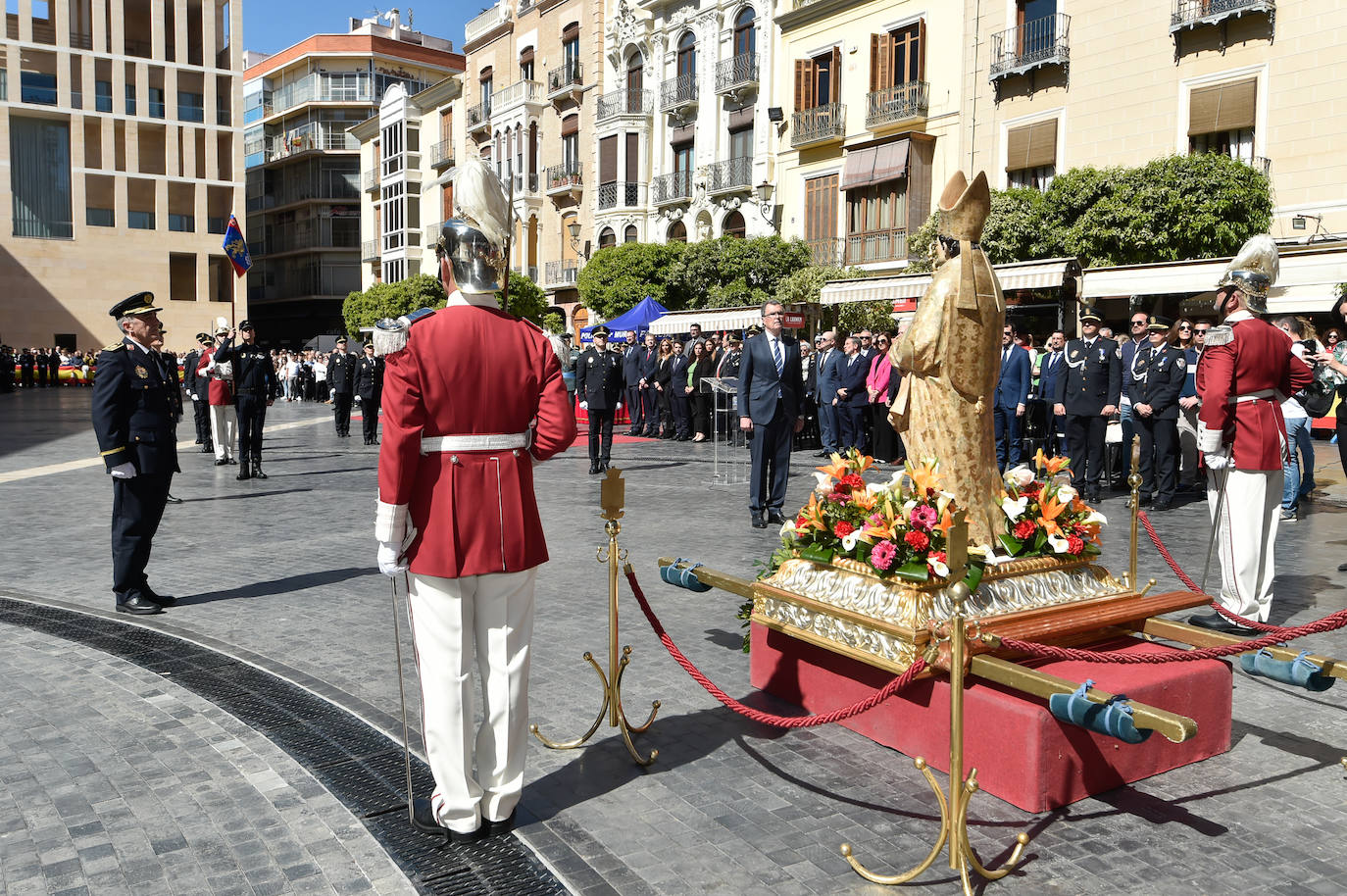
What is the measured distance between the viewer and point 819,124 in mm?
32156

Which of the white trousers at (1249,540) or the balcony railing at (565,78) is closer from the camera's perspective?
the white trousers at (1249,540)

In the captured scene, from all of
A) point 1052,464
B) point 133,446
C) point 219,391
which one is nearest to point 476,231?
point 1052,464

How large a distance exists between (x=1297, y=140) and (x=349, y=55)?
6059 cm

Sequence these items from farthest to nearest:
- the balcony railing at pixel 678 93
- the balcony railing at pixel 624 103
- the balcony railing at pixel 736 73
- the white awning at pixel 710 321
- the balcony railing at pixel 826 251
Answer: the balcony railing at pixel 624 103 → the balcony railing at pixel 678 93 → the balcony railing at pixel 736 73 → the balcony railing at pixel 826 251 → the white awning at pixel 710 321

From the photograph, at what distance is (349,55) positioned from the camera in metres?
68.9

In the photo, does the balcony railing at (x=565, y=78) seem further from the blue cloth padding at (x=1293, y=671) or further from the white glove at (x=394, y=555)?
the blue cloth padding at (x=1293, y=671)

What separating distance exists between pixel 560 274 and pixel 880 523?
Result: 4258 centimetres

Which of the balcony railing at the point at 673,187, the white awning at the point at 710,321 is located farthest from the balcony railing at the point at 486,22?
the white awning at the point at 710,321

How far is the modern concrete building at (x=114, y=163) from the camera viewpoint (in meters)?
52.2

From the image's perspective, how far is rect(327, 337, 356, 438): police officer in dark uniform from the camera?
70.2 feet

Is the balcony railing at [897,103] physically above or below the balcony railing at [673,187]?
above

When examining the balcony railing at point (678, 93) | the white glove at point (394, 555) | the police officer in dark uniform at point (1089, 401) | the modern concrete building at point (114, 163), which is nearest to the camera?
the white glove at point (394, 555)

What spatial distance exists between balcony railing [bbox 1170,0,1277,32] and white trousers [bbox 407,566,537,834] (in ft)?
75.4

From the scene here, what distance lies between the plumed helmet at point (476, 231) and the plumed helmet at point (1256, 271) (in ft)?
14.9
